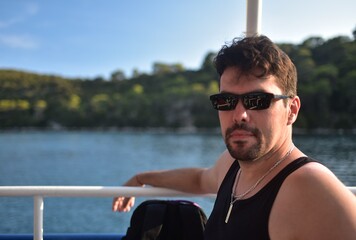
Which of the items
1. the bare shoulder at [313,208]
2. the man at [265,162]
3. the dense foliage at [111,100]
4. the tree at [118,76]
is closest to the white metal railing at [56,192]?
the man at [265,162]

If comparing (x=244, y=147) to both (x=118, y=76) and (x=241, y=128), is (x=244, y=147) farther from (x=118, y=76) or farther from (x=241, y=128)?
(x=118, y=76)

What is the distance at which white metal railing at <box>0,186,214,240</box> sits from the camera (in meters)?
1.29

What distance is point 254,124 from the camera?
2.96ft

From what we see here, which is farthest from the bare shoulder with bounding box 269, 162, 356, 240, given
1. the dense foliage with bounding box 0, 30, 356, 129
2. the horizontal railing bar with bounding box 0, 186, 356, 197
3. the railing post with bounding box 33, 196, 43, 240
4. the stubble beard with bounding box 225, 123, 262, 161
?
the dense foliage with bounding box 0, 30, 356, 129

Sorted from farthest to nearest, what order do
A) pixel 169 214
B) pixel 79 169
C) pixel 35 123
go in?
pixel 35 123 < pixel 79 169 < pixel 169 214

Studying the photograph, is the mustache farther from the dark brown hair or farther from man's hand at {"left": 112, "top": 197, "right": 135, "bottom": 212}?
man's hand at {"left": 112, "top": 197, "right": 135, "bottom": 212}

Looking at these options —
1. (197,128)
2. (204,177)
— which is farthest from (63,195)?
(197,128)

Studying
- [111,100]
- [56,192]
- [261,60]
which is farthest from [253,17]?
[111,100]

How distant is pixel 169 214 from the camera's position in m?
1.26

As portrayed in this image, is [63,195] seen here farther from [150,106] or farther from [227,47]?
[150,106]

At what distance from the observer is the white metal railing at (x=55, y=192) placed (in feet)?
4.23

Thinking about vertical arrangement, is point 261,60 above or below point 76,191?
above

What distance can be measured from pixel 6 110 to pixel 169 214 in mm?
85624

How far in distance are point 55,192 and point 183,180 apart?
437 mm
